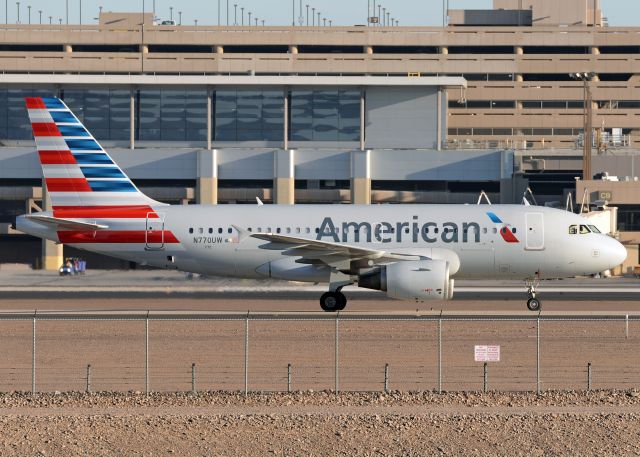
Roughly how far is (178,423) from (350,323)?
1717cm

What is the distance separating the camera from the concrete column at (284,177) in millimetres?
87250

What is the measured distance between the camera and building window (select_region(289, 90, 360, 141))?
316 feet

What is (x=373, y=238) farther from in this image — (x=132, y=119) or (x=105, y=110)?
(x=105, y=110)

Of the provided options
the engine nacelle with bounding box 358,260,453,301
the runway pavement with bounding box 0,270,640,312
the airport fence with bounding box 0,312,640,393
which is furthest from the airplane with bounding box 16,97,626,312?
the airport fence with bounding box 0,312,640,393

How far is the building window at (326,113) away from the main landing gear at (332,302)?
48132 mm

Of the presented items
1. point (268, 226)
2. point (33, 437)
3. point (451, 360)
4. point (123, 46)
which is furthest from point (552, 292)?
point (123, 46)

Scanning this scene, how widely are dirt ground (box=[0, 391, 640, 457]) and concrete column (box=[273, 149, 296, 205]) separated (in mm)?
58077

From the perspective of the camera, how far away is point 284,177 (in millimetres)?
87625

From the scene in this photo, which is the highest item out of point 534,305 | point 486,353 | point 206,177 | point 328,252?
point 206,177

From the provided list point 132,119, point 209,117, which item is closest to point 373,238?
point 209,117

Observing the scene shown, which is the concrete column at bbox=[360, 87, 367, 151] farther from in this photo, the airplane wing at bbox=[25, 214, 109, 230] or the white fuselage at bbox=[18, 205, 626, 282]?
the airplane wing at bbox=[25, 214, 109, 230]

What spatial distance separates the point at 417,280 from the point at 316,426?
20.2 metres

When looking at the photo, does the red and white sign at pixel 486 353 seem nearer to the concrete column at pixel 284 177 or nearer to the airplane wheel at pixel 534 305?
the airplane wheel at pixel 534 305

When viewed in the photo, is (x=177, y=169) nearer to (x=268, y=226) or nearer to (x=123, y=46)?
(x=268, y=226)
